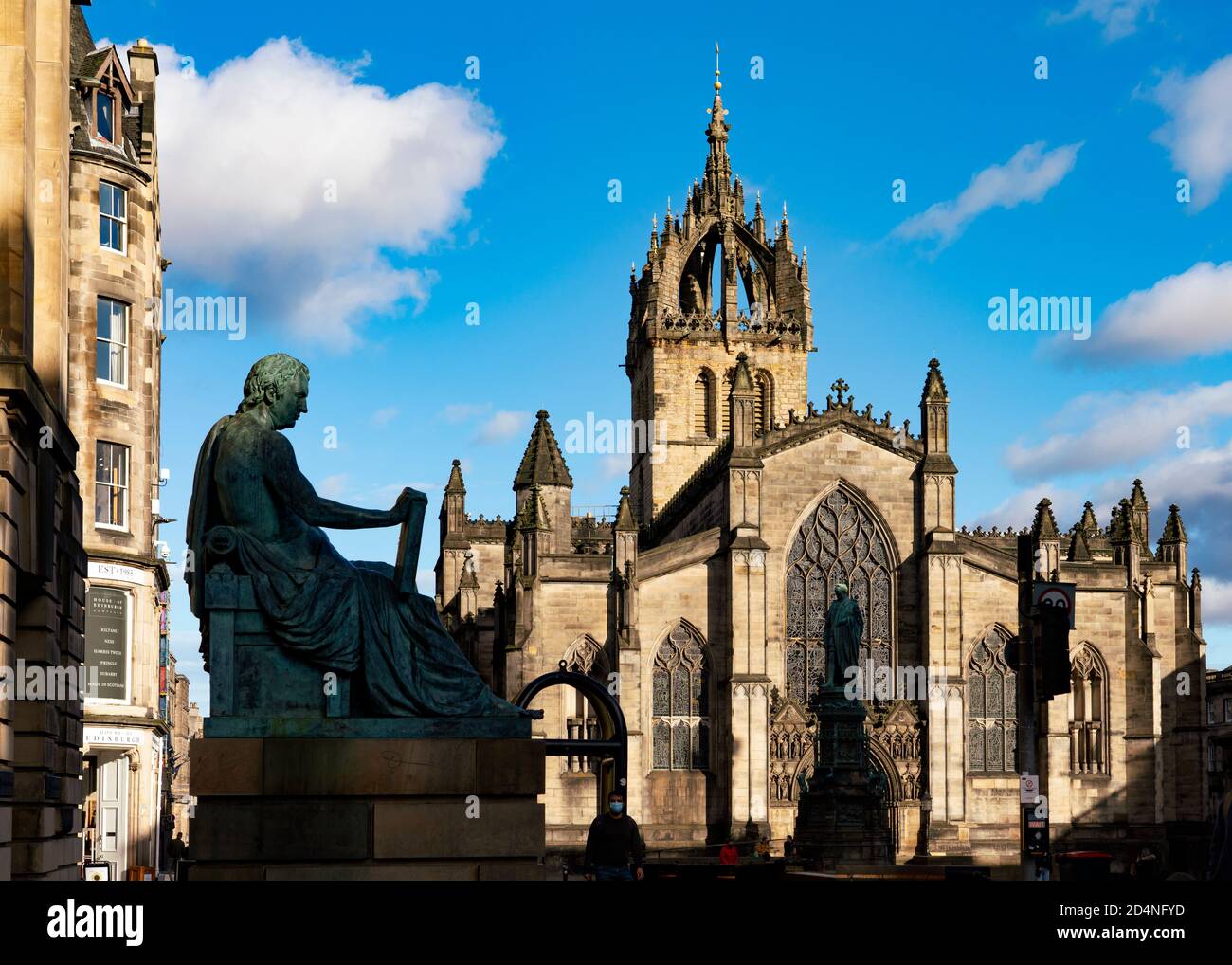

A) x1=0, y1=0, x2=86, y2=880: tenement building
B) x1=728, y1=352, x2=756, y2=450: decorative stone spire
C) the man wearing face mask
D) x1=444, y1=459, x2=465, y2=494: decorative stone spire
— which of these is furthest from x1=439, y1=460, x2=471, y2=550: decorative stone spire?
the man wearing face mask

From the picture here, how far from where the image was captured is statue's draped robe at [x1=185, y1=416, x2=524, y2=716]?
11.6 m

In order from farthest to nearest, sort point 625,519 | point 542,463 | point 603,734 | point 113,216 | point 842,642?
point 542,463 → point 625,519 → point 842,642 → point 113,216 → point 603,734

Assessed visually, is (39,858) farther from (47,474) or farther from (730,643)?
(730,643)

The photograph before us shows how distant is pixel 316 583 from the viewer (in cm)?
1171

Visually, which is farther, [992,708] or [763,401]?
[763,401]

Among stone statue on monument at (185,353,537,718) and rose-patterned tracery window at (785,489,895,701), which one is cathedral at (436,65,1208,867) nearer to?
rose-patterned tracery window at (785,489,895,701)

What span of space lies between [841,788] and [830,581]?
616 inches

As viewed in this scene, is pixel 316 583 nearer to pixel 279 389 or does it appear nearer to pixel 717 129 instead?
pixel 279 389

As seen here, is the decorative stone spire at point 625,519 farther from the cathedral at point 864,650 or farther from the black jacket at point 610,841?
the black jacket at point 610,841

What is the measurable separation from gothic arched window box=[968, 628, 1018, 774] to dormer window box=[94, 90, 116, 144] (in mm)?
29318

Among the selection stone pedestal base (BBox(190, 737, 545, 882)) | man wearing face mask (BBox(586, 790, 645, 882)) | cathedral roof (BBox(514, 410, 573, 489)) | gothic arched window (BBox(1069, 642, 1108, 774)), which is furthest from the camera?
cathedral roof (BBox(514, 410, 573, 489))

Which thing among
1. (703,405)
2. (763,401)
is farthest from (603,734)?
(763,401)

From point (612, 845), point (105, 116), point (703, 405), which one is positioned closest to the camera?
point (612, 845)
